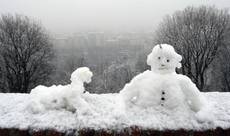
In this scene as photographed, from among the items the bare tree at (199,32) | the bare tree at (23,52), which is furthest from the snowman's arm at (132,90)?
the bare tree at (23,52)

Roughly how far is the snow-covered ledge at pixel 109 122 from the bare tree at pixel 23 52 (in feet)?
52.6

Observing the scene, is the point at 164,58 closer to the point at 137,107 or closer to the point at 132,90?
the point at 132,90

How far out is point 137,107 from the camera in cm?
480

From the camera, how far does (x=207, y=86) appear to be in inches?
932

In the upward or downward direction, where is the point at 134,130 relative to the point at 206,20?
downward

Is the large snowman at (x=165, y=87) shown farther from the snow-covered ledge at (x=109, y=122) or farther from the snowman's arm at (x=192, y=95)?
the snow-covered ledge at (x=109, y=122)

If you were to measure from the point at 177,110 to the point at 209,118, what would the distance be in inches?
24.2

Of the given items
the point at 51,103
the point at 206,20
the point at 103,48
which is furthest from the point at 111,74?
the point at 51,103

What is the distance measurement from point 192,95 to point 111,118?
1.70 meters

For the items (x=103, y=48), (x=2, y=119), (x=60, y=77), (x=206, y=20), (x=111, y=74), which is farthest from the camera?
(x=103, y=48)

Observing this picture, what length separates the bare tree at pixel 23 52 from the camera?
19.2 meters

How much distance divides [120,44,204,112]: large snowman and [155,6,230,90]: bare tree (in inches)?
560

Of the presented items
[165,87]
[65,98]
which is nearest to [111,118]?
[65,98]

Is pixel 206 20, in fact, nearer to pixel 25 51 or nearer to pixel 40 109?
pixel 25 51
